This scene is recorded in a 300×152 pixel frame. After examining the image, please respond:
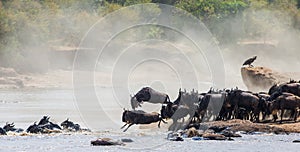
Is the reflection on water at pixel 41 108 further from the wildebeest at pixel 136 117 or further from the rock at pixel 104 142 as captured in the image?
the rock at pixel 104 142

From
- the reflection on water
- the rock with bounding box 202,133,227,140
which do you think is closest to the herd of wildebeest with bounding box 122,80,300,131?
the rock with bounding box 202,133,227,140

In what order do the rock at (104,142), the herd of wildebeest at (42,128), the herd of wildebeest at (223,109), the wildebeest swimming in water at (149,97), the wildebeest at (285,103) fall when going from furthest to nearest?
the wildebeest swimming in water at (149,97) → the herd of wildebeest at (223,109) → the wildebeest at (285,103) → the herd of wildebeest at (42,128) → the rock at (104,142)

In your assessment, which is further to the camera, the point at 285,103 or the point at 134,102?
the point at 134,102

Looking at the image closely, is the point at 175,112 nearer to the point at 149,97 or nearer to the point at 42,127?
the point at 149,97

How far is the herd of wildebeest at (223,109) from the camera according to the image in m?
32.7

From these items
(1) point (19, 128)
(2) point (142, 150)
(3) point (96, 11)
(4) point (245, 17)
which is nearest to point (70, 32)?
(3) point (96, 11)

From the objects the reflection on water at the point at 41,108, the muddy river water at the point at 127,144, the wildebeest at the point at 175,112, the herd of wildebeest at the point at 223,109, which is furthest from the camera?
the reflection on water at the point at 41,108

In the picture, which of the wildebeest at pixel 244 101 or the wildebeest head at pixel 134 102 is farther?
the wildebeest head at pixel 134 102

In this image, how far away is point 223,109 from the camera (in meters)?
33.8

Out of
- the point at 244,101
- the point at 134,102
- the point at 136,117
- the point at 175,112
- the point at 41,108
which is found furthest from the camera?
the point at 41,108

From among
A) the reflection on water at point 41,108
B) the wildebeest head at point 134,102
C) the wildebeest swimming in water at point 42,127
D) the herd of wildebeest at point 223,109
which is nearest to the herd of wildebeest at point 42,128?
the wildebeest swimming in water at point 42,127

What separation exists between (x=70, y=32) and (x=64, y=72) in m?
13.2

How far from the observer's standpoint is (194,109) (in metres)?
33.3

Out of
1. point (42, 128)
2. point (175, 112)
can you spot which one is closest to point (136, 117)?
point (175, 112)
